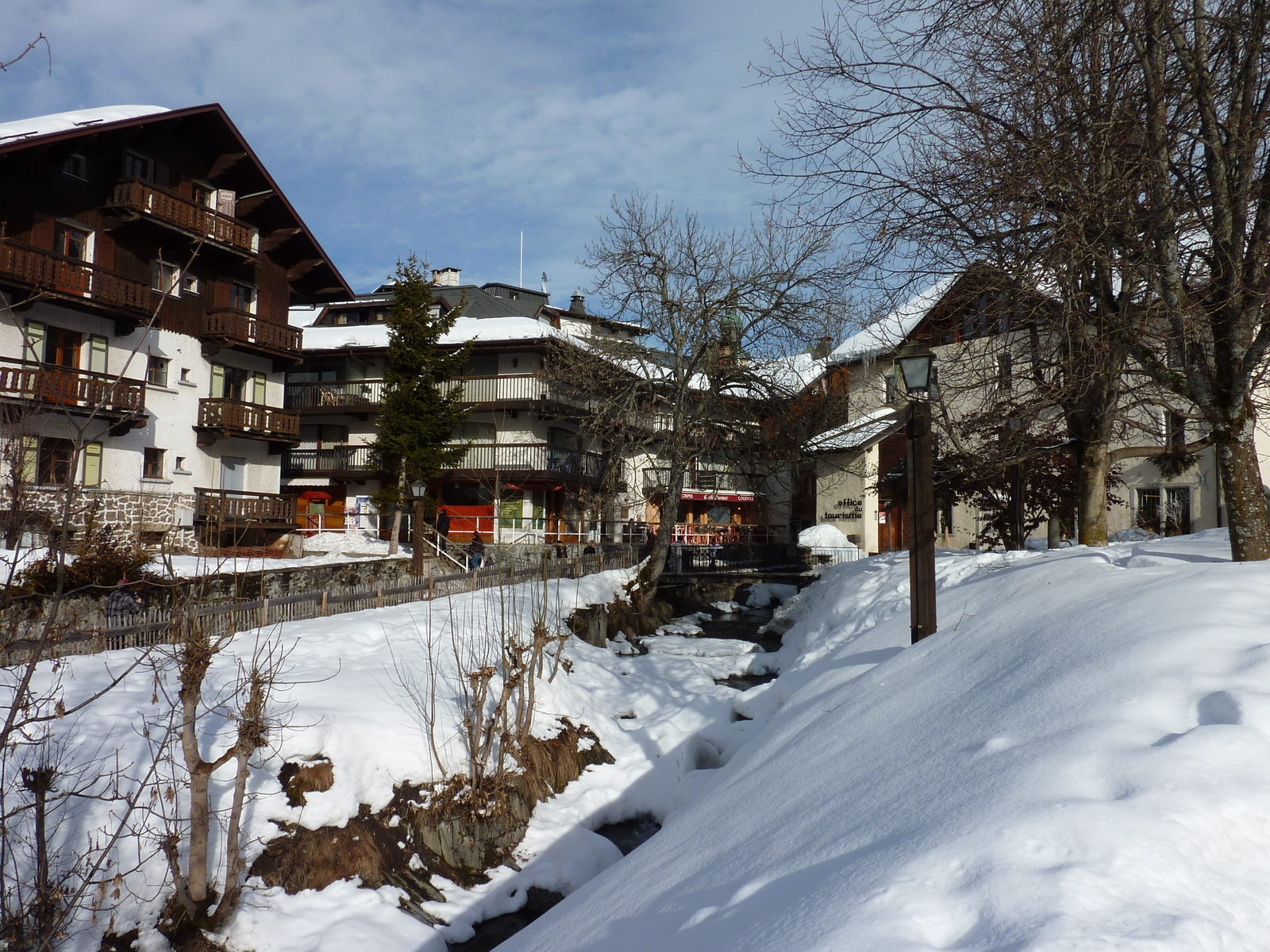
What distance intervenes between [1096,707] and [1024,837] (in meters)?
1.26

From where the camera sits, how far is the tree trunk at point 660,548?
23797mm

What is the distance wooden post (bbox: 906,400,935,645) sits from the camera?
26.6ft

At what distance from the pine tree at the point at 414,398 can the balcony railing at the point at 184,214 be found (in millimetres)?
4675

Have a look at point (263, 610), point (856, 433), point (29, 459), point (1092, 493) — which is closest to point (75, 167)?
point (29, 459)

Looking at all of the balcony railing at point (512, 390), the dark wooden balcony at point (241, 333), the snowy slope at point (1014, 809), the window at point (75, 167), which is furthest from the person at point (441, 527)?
the snowy slope at point (1014, 809)

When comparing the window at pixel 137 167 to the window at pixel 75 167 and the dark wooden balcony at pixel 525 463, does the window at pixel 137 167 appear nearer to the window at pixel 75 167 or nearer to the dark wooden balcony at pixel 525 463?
the window at pixel 75 167

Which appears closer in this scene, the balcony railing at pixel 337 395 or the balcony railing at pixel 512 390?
the balcony railing at pixel 512 390

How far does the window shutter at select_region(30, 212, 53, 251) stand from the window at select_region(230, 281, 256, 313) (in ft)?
18.9

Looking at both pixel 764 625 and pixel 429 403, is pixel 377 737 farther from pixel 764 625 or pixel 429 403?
pixel 429 403

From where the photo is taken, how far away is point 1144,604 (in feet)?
17.9

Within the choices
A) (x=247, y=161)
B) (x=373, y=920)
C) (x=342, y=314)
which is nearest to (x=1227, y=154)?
(x=373, y=920)

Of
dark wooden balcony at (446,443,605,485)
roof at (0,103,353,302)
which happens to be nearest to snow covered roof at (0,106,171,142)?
roof at (0,103,353,302)

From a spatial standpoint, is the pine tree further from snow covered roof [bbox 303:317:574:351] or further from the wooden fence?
snow covered roof [bbox 303:317:574:351]

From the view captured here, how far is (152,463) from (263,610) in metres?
12.7
